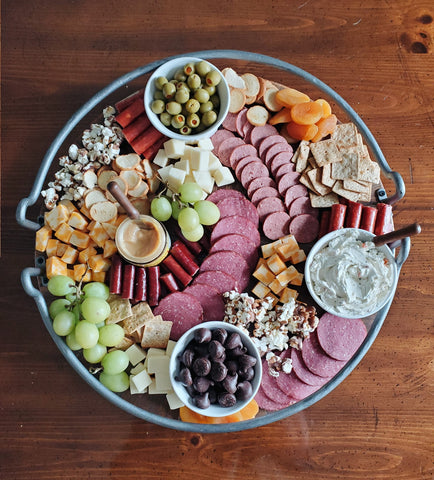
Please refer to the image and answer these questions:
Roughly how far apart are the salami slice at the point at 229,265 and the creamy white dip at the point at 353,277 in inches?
8.1

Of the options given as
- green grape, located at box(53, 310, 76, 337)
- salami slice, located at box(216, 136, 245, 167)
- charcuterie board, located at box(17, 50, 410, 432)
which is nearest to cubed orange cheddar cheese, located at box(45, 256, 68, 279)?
charcuterie board, located at box(17, 50, 410, 432)

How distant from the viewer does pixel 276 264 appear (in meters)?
1.43

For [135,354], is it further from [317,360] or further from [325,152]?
[325,152]

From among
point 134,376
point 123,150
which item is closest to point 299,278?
point 134,376

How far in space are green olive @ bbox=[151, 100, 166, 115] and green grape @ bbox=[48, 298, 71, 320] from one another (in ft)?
2.04

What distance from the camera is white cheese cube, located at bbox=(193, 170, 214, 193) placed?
4.85ft

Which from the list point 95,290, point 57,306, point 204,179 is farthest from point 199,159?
point 57,306

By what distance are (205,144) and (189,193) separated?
0.61ft

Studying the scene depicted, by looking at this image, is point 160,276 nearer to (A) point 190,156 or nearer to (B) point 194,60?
(A) point 190,156

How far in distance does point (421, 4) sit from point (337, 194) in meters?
0.89

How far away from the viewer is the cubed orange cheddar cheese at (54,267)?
1413mm

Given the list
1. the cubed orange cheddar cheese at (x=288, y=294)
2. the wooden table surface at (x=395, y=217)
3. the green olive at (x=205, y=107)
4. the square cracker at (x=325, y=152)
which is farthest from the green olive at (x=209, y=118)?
the cubed orange cheddar cheese at (x=288, y=294)

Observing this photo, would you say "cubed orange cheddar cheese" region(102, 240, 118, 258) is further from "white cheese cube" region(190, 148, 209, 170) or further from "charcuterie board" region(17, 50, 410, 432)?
"white cheese cube" region(190, 148, 209, 170)

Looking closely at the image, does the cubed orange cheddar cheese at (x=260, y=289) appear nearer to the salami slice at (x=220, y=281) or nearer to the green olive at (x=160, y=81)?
the salami slice at (x=220, y=281)
